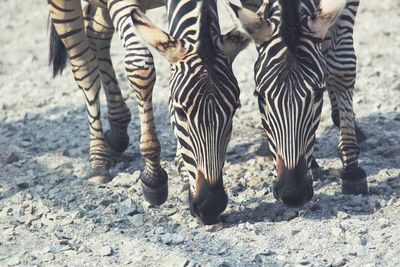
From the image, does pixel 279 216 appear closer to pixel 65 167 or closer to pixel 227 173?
pixel 227 173

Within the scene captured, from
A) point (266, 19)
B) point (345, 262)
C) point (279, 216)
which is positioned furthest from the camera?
point (279, 216)

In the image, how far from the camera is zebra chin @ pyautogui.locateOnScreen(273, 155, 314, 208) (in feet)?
23.4

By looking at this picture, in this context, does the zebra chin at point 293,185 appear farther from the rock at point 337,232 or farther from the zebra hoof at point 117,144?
the zebra hoof at point 117,144

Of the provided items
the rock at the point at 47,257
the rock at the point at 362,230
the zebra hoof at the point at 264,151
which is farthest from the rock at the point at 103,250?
the zebra hoof at the point at 264,151

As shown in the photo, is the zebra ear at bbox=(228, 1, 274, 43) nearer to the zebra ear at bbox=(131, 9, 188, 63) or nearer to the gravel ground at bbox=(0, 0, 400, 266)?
the zebra ear at bbox=(131, 9, 188, 63)

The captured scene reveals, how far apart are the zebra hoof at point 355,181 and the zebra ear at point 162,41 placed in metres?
2.21

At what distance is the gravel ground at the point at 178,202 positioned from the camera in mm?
7414

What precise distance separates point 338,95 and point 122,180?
247 centimetres

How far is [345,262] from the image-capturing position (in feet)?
23.1

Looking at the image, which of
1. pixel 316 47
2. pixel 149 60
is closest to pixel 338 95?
pixel 316 47

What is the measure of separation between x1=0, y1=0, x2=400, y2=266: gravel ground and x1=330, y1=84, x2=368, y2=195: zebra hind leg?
12 centimetres

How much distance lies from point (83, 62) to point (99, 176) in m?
1.33

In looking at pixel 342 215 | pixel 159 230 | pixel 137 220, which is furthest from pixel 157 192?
pixel 342 215

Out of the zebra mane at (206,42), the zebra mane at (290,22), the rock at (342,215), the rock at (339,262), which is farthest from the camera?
the rock at (342,215)
